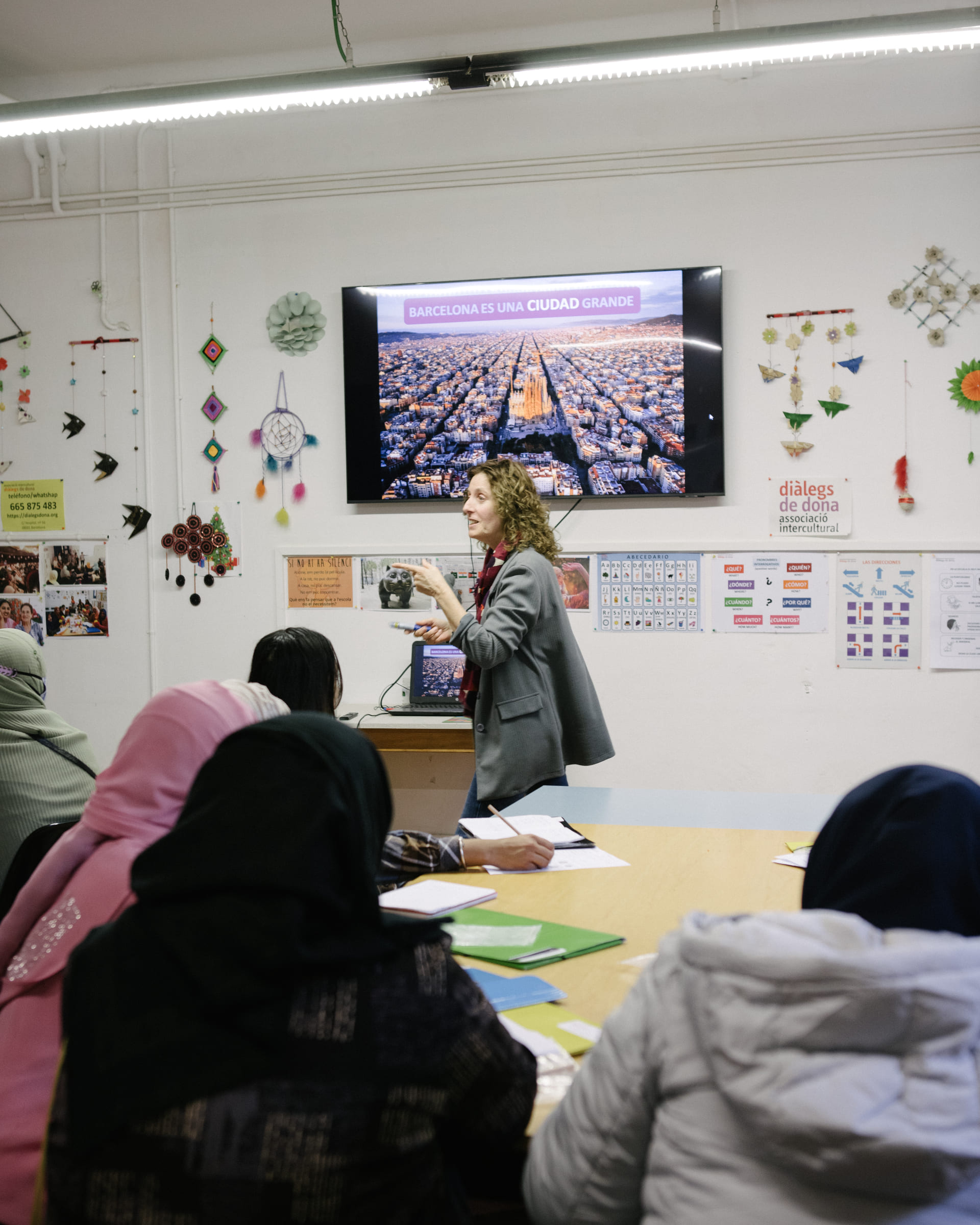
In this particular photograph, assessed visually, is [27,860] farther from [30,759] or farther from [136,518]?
[136,518]

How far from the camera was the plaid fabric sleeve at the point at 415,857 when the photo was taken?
6.51 ft

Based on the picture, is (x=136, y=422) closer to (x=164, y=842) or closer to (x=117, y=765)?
(x=117, y=765)

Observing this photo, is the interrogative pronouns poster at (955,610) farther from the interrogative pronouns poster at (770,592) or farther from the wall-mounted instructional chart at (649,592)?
the wall-mounted instructional chart at (649,592)

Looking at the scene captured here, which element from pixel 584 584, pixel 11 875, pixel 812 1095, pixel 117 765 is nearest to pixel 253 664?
pixel 11 875

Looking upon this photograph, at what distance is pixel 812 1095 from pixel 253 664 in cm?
162

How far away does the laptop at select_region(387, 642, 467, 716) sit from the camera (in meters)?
3.74

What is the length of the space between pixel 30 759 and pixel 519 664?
1265 mm

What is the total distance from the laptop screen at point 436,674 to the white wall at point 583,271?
16 centimetres

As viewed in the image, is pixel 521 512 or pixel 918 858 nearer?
pixel 918 858

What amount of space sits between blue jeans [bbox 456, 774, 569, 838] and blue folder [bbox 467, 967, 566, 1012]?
128 cm

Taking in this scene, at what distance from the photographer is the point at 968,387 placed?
3.57m

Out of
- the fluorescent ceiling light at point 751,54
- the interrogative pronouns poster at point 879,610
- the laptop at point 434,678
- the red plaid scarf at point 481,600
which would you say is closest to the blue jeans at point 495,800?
the red plaid scarf at point 481,600

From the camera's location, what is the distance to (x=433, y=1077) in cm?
94

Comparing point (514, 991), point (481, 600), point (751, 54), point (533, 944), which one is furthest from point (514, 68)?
point (514, 991)
